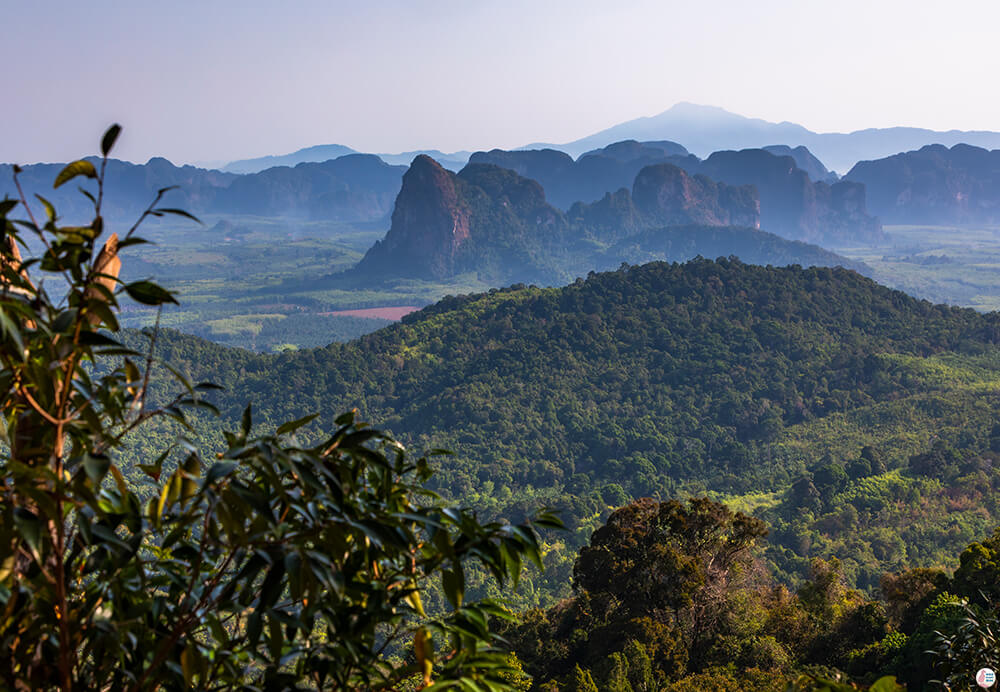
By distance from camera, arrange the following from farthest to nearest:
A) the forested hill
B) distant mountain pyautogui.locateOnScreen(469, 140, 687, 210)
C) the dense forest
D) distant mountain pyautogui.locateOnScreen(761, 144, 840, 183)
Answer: distant mountain pyautogui.locateOnScreen(761, 144, 840, 183)
distant mountain pyautogui.locateOnScreen(469, 140, 687, 210)
the forested hill
the dense forest

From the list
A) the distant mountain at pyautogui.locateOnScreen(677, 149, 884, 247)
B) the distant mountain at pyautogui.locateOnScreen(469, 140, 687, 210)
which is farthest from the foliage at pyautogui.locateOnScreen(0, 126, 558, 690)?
the distant mountain at pyautogui.locateOnScreen(469, 140, 687, 210)

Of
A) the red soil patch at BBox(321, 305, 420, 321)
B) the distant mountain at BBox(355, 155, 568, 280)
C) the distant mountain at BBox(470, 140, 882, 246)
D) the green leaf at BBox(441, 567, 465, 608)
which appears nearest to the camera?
the green leaf at BBox(441, 567, 465, 608)

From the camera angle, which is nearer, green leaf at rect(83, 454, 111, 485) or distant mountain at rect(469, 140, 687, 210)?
green leaf at rect(83, 454, 111, 485)

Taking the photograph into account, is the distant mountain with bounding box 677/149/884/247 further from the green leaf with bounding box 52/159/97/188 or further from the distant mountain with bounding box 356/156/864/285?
the green leaf with bounding box 52/159/97/188

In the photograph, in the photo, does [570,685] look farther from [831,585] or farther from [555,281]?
[555,281]

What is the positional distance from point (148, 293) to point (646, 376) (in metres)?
37.6

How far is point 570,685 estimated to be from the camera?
10.2 meters

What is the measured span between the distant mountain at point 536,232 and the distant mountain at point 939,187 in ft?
196

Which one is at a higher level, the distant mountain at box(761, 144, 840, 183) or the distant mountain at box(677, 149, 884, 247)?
the distant mountain at box(761, 144, 840, 183)

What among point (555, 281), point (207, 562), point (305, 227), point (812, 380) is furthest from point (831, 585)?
point (305, 227)

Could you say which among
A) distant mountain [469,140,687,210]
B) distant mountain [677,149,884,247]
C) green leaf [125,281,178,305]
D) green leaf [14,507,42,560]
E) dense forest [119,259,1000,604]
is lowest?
dense forest [119,259,1000,604]

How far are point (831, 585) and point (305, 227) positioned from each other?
181567 millimetres

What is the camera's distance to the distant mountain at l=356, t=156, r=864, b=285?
104000mm

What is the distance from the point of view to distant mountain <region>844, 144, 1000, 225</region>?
15100 centimetres
